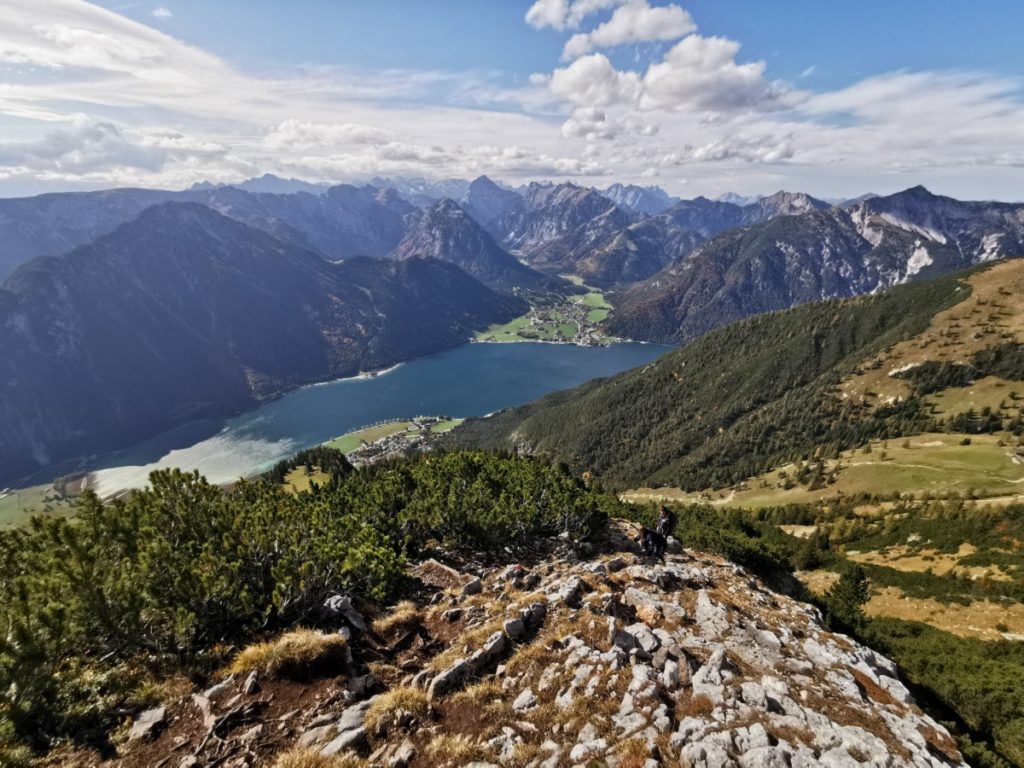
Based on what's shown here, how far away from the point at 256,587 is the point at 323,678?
21.7 ft

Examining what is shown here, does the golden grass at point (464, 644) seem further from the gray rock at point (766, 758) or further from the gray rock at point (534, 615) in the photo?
the gray rock at point (766, 758)

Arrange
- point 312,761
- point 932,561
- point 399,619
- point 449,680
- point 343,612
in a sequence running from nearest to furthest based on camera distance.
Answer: point 312,761, point 449,680, point 343,612, point 399,619, point 932,561

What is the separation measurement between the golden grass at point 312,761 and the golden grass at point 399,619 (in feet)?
29.8

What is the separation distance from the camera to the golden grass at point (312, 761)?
13.9m

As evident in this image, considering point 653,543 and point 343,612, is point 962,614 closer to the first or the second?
point 653,543

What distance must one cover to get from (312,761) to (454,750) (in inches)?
160

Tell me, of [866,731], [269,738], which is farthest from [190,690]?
[866,731]

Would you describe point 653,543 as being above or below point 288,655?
below

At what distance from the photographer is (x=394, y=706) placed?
16.8 metres

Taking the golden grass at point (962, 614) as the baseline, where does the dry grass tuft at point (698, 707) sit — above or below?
above

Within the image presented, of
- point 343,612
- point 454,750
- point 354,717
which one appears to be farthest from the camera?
point 343,612

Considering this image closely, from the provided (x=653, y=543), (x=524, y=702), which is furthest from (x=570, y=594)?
(x=653, y=543)

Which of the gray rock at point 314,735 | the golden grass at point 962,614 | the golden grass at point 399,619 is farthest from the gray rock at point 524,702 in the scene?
the golden grass at point 962,614

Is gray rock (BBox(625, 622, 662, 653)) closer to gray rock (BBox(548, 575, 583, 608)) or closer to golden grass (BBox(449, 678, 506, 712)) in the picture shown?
gray rock (BBox(548, 575, 583, 608))
